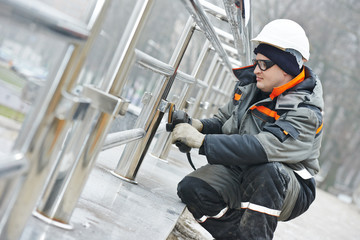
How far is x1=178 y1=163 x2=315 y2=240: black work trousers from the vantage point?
256cm

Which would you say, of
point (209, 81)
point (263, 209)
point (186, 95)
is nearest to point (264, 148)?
point (263, 209)

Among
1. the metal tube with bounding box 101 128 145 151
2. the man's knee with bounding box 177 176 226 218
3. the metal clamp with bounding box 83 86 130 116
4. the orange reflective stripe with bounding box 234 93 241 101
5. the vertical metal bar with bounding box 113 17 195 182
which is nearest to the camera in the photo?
the metal clamp with bounding box 83 86 130 116

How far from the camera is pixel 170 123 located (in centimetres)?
290

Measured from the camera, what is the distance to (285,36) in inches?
114

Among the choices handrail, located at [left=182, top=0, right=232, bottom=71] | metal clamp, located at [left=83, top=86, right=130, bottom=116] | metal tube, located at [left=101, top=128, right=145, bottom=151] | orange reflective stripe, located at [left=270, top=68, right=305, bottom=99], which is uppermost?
handrail, located at [left=182, top=0, right=232, bottom=71]

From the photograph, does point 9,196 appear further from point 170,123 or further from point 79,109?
point 170,123

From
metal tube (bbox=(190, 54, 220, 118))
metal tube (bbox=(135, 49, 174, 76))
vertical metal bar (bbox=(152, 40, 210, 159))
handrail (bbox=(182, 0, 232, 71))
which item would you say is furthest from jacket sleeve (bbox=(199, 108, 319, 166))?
metal tube (bbox=(190, 54, 220, 118))

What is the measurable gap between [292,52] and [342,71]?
21.3 meters

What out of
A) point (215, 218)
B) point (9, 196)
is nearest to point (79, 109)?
point (9, 196)

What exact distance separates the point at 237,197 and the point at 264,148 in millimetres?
375

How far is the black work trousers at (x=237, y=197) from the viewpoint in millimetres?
2562

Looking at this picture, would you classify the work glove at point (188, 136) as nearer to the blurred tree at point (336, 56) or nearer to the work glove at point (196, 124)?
the work glove at point (196, 124)

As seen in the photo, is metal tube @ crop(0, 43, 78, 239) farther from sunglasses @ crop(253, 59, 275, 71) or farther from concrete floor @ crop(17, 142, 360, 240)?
sunglasses @ crop(253, 59, 275, 71)

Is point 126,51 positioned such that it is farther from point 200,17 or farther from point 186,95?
point 186,95
